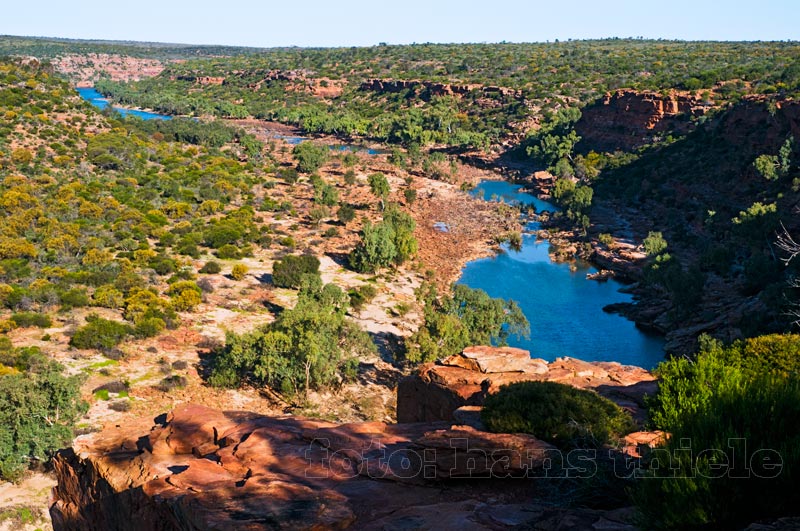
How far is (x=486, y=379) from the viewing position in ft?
60.6

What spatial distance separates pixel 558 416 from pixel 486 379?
565cm

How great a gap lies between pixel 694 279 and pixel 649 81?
217ft

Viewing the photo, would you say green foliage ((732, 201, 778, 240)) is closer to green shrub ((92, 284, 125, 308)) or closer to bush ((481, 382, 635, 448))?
bush ((481, 382, 635, 448))

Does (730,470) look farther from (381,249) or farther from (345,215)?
(345,215)

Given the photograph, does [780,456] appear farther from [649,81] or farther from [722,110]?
[649,81]

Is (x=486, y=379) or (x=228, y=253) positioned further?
(x=228, y=253)

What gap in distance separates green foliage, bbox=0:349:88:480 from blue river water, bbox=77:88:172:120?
102375 millimetres

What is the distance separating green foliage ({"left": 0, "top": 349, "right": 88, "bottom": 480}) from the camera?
20844mm

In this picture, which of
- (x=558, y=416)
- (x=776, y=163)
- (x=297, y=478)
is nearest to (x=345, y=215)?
(x=776, y=163)

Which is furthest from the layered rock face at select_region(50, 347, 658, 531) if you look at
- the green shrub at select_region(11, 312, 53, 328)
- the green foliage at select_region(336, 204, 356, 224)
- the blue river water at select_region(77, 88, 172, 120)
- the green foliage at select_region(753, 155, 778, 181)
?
the blue river water at select_region(77, 88, 172, 120)

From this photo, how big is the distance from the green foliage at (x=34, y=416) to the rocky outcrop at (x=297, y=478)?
665 centimetres

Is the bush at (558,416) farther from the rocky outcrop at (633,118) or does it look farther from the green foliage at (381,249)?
the rocky outcrop at (633,118)

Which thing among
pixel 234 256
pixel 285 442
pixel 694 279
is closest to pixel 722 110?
pixel 694 279

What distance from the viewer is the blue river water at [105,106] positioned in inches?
5292
